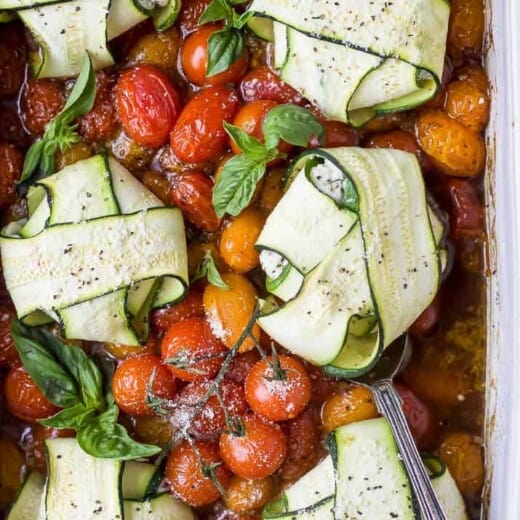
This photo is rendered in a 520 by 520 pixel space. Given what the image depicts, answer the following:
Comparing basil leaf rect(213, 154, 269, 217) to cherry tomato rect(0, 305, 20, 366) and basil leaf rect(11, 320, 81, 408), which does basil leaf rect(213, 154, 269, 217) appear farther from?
cherry tomato rect(0, 305, 20, 366)

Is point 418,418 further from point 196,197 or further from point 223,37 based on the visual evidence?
point 223,37

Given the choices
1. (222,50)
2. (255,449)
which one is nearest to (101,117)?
(222,50)

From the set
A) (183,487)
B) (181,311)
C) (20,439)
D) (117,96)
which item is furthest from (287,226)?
(20,439)

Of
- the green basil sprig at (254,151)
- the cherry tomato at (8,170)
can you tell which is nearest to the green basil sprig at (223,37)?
the green basil sprig at (254,151)

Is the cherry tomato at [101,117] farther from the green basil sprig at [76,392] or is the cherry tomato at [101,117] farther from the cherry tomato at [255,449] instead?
the cherry tomato at [255,449]

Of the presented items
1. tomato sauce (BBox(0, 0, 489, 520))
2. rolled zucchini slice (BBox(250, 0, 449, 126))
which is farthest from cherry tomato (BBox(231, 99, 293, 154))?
rolled zucchini slice (BBox(250, 0, 449, 126))

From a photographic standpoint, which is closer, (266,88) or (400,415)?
(400,415)

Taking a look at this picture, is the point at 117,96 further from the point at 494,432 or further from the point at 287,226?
the point at 494,432
